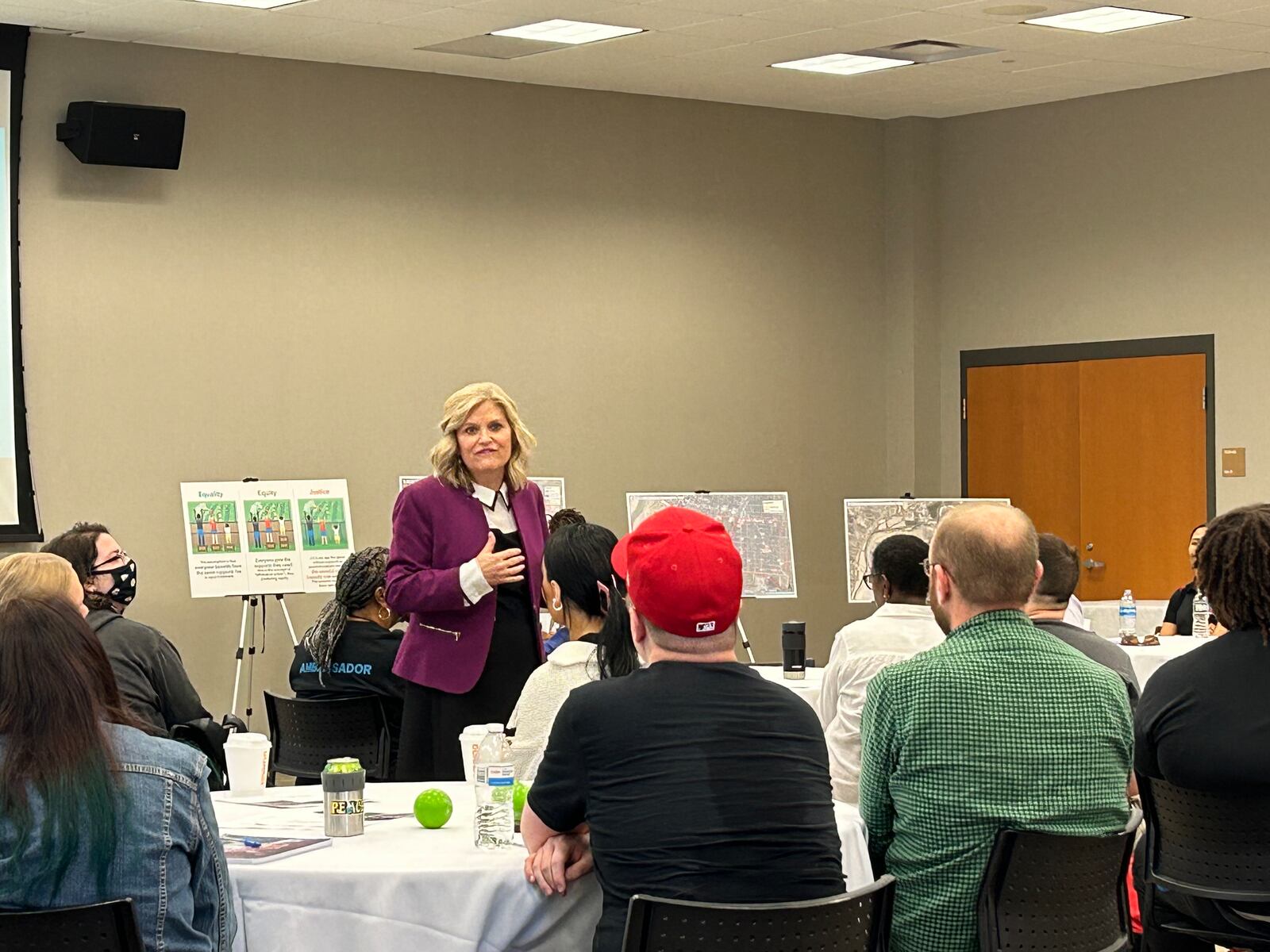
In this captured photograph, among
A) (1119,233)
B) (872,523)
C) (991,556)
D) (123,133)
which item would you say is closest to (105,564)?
(991,556)

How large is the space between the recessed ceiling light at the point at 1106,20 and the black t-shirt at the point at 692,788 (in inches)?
232

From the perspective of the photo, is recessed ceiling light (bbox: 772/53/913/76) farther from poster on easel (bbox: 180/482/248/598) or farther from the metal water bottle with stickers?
the metal water bottle with stickers

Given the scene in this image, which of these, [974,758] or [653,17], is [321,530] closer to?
[653,17]

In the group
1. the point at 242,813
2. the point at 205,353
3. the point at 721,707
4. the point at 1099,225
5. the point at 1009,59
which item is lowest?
the point at 242,813

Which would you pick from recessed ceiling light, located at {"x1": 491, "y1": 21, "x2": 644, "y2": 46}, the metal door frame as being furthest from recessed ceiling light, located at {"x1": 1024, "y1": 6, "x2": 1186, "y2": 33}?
the metal door frame

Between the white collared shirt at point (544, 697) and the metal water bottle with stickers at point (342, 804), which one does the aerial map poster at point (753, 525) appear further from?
the metal water bottle with stickers at point (342, 804)

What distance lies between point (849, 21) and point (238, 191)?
10.0 ft

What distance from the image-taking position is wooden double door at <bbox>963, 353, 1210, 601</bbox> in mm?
9703

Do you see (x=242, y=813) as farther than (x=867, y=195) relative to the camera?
No

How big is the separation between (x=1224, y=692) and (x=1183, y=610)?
4568mm

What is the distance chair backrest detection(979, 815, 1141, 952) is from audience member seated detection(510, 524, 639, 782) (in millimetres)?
874

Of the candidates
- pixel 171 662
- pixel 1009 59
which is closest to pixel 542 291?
pixel 1009 59

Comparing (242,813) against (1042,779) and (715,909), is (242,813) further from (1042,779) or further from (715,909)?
(1042,779)

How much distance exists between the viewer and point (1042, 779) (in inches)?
121
